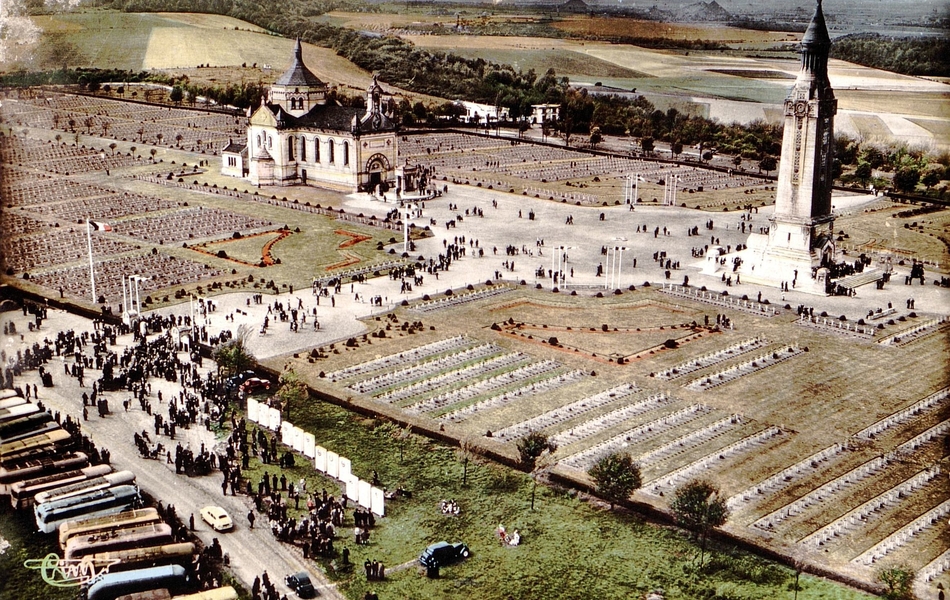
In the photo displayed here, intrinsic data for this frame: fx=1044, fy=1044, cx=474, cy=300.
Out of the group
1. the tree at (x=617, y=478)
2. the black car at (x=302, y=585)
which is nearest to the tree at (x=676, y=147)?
the tree at (x=617, y=478)

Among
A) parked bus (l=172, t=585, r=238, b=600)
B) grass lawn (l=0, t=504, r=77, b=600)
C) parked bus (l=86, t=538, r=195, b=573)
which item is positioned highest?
parked bus (l=86, t=538, r=195, b=573)

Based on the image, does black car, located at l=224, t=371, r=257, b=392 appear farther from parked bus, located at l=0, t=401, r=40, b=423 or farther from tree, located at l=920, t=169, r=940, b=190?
tree, located at l=920, t=169, r=940, b=190

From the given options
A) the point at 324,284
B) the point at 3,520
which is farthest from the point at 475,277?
the point at 3,520

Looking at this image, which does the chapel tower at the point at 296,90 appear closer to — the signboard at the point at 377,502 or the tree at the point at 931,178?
the tree at the point at 931,178

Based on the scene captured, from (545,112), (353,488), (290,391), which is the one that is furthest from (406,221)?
(545,112)

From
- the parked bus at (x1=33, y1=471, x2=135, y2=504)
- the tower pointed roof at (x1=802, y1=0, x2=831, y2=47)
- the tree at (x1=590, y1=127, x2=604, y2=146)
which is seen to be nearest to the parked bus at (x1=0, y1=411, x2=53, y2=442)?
the parked bus at (x1=33, y1=471, x2=135, y2=504)

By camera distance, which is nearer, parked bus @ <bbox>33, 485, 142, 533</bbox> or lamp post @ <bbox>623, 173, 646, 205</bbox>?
parked bus @ <bbox>33, 485, 142, 533</bbox>

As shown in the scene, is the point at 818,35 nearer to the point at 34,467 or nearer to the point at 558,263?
the point at 558,263
